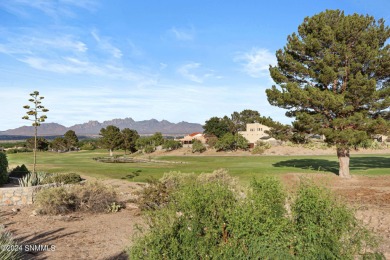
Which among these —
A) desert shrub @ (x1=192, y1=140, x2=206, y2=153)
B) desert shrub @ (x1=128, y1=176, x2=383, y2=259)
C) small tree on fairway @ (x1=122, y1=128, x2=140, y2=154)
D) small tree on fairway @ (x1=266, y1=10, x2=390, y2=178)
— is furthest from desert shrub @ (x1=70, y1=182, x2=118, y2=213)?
small tree on fairway @ (x1=122, y1=128, x2=140, y2=154)

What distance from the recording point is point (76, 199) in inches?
586

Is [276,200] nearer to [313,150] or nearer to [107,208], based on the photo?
[107,208]

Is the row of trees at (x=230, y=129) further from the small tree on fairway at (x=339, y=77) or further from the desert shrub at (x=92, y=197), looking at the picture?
the desert shrub at (x=92, y=197)

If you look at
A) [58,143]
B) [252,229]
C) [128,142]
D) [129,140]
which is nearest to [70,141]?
[58,143]

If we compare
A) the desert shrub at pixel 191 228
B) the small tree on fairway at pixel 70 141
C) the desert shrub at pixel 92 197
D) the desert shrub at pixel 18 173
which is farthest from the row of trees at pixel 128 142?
the desert shrub at pixel 191 228

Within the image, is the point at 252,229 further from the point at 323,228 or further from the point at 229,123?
the point at 229,123

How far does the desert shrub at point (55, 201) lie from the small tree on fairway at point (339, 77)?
17942mm

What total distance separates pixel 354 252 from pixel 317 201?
43.7 inches

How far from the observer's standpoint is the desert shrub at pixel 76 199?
1414 cm

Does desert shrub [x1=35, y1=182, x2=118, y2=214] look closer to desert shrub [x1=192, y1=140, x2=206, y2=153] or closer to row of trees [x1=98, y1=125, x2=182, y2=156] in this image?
row of trees [x1=98, y1=125, x2=182, y2=156]

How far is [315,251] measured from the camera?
5410 mm

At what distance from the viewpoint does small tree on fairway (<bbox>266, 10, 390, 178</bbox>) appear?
2358 centimetres

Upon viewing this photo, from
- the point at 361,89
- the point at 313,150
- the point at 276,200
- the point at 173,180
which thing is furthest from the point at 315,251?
the point at 313,150

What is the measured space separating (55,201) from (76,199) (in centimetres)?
102
